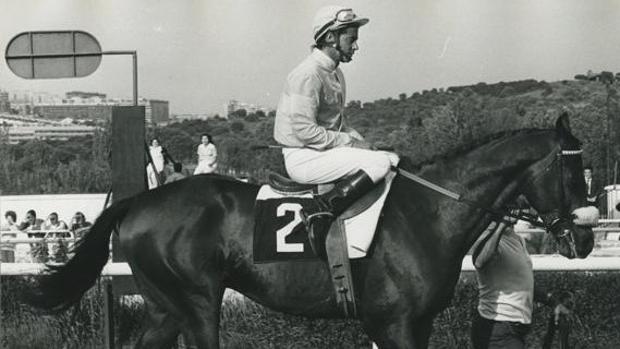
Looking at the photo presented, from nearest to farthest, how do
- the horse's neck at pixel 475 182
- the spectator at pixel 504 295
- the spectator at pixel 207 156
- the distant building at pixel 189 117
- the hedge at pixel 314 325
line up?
the horse's neck at pixel 475 182
the spectator at pixel 504 295
the hedge at pixel 314 325
the spectator at pixel 207 156
the distant building at pixel 189 117

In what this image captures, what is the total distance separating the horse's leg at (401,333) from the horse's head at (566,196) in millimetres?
746

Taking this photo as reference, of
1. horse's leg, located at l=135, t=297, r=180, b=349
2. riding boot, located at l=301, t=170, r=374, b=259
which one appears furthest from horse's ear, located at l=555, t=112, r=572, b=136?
horse's leg, located at l=135, t=297, r=180, b=349

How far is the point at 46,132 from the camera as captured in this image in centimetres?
2778

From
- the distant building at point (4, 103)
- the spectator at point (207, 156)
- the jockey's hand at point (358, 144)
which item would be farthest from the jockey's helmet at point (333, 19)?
the distant building at point (4, 103)

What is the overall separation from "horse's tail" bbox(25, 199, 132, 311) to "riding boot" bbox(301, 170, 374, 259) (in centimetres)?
106

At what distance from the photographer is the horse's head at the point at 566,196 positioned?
438 centimetres

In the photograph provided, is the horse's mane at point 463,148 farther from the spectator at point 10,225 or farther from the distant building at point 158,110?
the distant building at point 158,110

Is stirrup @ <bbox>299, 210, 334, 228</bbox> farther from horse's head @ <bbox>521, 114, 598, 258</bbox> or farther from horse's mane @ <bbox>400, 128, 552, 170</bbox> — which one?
horse's head @ <bbox>521, 114, 598, 258</bbox>

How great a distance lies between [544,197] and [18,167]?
22480 millimetres

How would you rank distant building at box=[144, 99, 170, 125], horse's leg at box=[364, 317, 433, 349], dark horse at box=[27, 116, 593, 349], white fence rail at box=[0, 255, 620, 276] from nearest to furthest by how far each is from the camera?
horse's leg at box=[364, 317, 433, 349]
dark horse at box=[27, 116, 593, 349]
white fence rail at box=[0, 255, 620, 276]
distant building at box=[144, 99, 170, 125]

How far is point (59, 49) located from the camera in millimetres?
5973

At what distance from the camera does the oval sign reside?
5.96 meters

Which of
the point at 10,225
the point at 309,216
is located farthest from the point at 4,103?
the point at 309,216

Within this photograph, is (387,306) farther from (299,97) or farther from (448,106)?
(448,106)
